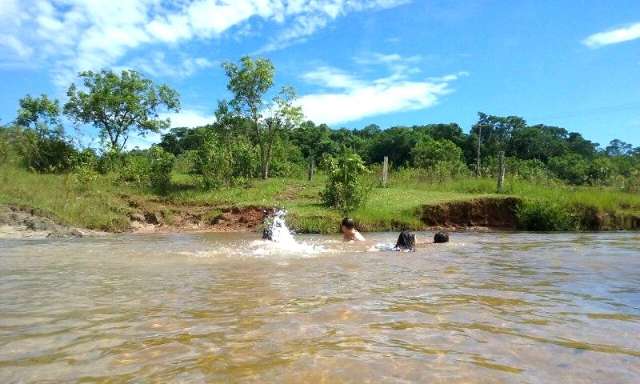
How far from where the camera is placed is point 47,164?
28281 millimetres

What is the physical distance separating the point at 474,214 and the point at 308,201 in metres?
6.79

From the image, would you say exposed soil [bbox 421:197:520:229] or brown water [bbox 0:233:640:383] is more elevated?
exposed soil [bbox 421:197:520:229]

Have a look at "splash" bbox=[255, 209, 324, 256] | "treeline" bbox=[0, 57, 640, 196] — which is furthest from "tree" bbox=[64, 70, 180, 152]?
"splash" bbox=[255, 209, 324, 256]

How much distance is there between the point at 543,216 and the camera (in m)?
19.2

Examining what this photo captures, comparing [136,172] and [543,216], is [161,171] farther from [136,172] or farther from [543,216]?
[543,216]

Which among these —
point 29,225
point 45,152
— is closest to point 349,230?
point 29,225

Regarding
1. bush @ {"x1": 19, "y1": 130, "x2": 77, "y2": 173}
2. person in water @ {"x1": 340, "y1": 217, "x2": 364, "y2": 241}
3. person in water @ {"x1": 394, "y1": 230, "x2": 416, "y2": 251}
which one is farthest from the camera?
bush @ {"x1": 19, "y1": 130, "x2": 77, "y2": 173}

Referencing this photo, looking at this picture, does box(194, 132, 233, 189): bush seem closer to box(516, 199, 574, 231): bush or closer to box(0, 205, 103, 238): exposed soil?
box(0, 205, 103, 238): exposed soil

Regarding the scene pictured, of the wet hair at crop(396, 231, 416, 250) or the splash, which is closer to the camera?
the splash

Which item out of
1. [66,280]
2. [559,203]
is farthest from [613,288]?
[559,203]

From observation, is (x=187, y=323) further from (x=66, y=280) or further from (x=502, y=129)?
(x=502, y=129)

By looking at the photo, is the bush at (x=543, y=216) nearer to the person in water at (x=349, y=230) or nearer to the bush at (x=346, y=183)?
the bush at (x=346, y=183)

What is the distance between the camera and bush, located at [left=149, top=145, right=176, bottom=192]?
24219 millimetres

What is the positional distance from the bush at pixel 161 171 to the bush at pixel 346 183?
8.77 meters
